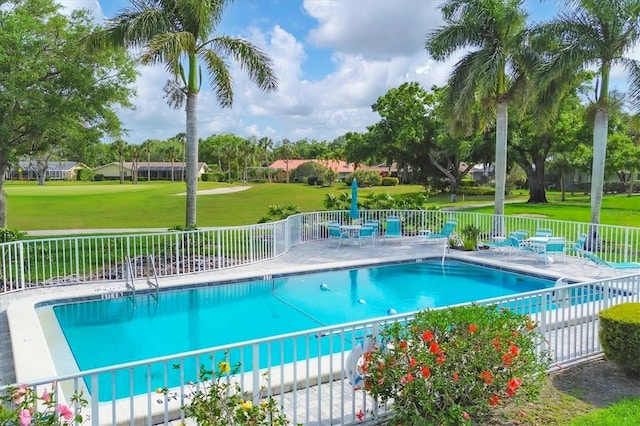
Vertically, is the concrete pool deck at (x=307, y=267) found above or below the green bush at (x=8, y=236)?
below

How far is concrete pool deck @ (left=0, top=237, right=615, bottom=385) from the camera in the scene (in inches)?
270

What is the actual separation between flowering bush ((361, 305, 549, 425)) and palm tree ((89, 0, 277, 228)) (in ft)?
33.1

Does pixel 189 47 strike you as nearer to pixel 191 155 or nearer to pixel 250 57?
pixel 250 57

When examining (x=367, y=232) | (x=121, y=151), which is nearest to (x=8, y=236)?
(x=367, y=232)

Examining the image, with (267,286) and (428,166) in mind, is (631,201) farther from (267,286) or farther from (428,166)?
(267,286)

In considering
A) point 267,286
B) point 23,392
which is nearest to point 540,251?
point 267,286

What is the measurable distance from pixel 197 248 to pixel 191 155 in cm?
282

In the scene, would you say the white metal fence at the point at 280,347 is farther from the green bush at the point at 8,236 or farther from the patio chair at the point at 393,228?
the patio chair at the point at 393,228

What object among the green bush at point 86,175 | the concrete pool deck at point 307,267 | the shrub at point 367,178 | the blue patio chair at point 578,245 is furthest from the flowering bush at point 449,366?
the green bush at point 86,175

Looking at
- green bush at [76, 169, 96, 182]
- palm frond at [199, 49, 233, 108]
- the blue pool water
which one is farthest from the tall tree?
green bush at [76, 169, 96, 182]

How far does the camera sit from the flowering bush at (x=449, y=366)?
12.6 ft

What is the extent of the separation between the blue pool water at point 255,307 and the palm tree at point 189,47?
370 centimetres

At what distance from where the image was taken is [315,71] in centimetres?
2239

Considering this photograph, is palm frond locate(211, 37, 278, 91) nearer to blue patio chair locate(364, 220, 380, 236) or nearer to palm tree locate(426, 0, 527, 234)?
blue patio chair locate(364, 220, 380, 236)
